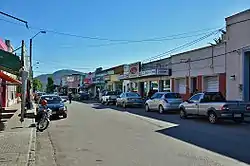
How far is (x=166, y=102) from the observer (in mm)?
26844

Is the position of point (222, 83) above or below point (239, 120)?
above

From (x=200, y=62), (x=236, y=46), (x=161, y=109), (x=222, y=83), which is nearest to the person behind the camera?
(x=236, y=46)

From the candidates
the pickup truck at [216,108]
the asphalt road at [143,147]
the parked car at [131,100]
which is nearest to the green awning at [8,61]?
the asphalt road at [143,147]

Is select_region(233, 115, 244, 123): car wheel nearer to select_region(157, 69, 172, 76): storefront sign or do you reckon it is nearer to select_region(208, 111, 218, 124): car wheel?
select_region(208, 111, 218, 124): car wheel

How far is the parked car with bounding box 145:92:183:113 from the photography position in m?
26.8

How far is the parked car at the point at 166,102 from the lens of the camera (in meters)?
26.8

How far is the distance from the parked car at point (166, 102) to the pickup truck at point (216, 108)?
14.4ft

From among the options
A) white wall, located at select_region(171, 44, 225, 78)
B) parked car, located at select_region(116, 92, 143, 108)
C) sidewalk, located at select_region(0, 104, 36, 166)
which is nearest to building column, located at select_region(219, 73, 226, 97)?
white wall, located at select_region(171, 44, 225, 78)

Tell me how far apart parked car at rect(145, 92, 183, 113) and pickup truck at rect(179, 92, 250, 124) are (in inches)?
173

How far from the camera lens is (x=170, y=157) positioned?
9.79 m

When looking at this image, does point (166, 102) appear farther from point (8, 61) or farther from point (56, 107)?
point (8, 61)

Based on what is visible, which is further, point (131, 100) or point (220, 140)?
point (131, 100)

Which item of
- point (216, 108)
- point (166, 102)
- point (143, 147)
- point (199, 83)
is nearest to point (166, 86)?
point (199, 83)

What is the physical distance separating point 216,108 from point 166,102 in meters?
7.80
